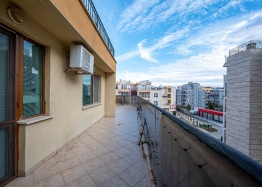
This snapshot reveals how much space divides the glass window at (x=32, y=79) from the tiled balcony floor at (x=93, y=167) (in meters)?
1.01

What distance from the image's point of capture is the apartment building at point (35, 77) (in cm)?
163

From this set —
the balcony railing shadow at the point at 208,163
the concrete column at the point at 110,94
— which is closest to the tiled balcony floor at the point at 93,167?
the balcony railing shadow at the point at 208,163

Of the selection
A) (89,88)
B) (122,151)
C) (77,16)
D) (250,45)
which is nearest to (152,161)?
(122,151)

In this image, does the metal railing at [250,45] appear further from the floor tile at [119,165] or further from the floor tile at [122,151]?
the floor tile at [119,165]

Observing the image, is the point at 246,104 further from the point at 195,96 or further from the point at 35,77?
the point at 195,96

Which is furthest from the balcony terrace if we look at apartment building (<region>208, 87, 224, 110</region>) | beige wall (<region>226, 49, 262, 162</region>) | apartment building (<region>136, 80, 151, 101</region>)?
apartment building (<region>208, 87, 224, 110</region>)

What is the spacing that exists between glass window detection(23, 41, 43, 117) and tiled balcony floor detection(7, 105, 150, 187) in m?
1.01

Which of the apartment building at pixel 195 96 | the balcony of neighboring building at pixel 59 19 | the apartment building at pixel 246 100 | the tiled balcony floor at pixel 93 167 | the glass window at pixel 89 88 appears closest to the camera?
the balcony of neighboring building at pixel 59 19

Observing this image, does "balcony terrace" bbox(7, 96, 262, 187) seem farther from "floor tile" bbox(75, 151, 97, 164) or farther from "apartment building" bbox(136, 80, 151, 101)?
"apartment building" bbox(136, 80, 151, 101)

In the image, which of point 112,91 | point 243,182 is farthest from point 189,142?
point 112,91

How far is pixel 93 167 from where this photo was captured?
2.08 m

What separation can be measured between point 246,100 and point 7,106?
1482 cm

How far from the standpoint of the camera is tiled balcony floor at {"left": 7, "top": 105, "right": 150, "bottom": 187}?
5.69ft

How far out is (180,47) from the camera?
14828 millimetres
